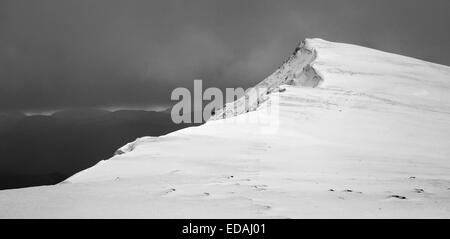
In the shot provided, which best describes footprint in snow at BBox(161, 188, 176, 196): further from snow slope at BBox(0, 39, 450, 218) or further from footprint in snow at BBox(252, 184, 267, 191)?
footprint in snow at BBox(252, 184, 267, 191)

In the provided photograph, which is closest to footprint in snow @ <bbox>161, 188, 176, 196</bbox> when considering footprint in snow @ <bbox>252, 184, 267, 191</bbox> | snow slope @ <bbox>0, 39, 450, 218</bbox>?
snow slope @ <bbox>0, 39, 450, 218</bbox>

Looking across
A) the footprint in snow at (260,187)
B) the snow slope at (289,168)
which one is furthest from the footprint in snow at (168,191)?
the footprint in snow at (260,187)

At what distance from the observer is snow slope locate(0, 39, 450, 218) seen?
5395 mm

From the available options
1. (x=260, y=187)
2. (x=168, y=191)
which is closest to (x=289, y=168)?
(x=260, y=187)

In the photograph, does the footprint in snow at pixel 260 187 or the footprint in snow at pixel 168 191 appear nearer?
the footprint in snow at pixel 168 191

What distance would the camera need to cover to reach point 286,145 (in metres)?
11.3

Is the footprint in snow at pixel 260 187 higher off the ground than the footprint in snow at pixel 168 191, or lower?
higher

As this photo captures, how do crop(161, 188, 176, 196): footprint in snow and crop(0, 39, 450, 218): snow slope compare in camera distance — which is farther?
crop(161, 188, 176, 196): footprint in snow

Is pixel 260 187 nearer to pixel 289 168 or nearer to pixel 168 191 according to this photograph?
pixel 168 191

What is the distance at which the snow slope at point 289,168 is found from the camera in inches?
212

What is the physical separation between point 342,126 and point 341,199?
344 inches

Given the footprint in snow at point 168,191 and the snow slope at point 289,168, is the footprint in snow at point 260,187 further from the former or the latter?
the footprint in snow at point 168,191

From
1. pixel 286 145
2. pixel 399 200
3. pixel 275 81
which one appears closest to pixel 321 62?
pixel 275 81

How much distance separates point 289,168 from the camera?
871 centimetres
